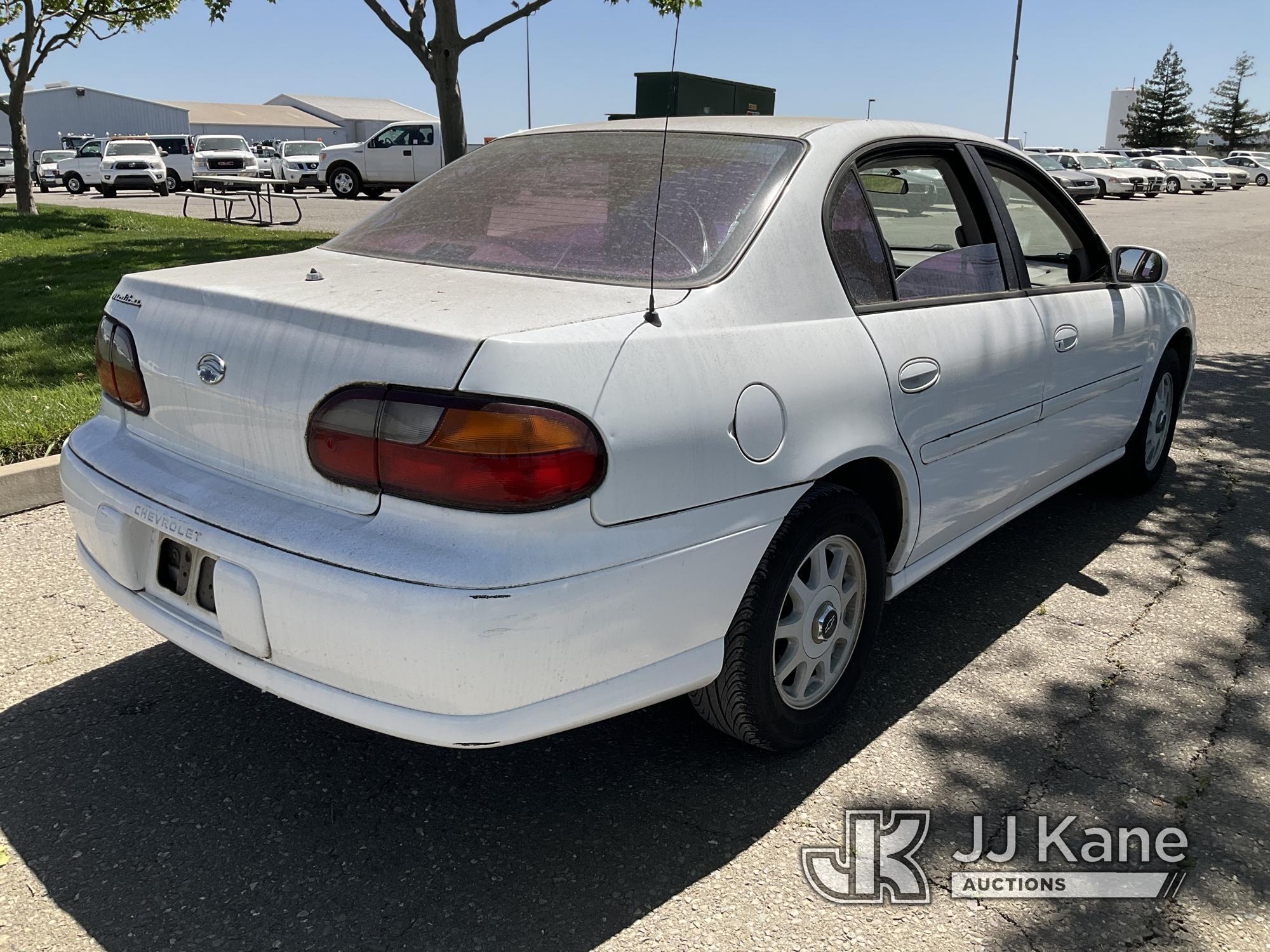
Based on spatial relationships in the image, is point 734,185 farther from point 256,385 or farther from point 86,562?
point 86,562

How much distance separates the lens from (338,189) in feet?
94.3

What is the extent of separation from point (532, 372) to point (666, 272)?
2.06 feet

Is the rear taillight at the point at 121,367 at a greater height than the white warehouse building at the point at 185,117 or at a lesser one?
lesser

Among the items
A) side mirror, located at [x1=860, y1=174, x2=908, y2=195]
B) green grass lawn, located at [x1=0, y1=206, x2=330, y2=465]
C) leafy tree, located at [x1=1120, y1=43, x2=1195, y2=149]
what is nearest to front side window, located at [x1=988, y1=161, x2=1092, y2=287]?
side mirror, located at [x1=860, y1=174, x2=908, y2=195]

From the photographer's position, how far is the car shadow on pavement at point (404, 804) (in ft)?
7.42

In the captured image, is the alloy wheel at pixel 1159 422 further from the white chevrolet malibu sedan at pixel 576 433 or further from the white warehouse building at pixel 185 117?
the white warehouse building at pixel 185 117

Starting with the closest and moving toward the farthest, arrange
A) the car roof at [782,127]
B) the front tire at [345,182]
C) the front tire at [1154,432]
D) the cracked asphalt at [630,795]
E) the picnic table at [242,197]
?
the cracked asphalt at [630,795], the car roof at [782,127], the front tire at [1154,432], the picnic table at [242,197], the front tire at [345,182]

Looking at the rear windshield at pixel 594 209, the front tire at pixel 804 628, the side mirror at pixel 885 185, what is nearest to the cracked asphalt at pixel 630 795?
the front tire at pixel 804 628

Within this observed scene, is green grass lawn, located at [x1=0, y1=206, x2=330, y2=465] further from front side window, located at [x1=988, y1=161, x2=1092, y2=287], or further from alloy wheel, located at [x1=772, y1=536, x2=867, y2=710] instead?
front side window, located at [x1=988, y1=161, x2=1092, y2=287]

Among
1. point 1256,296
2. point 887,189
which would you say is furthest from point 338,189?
point 887,189

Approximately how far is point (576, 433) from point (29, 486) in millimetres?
3451

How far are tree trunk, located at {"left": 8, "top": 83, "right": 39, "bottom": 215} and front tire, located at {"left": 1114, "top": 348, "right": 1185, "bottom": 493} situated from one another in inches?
710

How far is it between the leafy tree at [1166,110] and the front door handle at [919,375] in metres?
96.3

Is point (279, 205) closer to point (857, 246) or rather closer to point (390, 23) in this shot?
point (390, 23)
